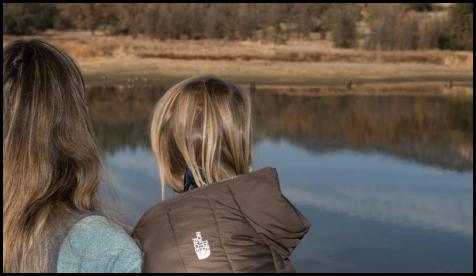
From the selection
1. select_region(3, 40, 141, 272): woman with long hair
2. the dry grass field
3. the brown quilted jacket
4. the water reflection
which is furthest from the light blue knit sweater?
the dry grass field

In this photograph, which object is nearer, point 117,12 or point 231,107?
point 231,107

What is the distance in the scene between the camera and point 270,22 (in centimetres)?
2028

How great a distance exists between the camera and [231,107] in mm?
1754

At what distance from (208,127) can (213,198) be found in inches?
9.4

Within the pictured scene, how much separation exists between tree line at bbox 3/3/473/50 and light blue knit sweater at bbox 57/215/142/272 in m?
17.8

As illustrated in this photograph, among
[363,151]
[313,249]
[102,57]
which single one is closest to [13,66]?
[313,249]

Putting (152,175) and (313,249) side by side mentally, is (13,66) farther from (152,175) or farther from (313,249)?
(152,175)

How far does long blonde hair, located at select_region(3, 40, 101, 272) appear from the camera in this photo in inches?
Answer: 51.4

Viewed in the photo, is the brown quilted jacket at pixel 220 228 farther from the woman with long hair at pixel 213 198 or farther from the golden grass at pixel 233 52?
the golden grass at pixel 233 52

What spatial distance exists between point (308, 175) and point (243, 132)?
16.8 ft

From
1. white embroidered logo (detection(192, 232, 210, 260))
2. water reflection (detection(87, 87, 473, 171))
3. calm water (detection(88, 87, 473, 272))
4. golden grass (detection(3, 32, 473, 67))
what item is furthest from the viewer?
golden grass (detection(3, 32, 473, 67))

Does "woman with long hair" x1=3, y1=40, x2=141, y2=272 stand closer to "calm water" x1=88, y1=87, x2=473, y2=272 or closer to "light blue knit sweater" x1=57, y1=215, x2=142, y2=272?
"light blue knit sweater" x1=57, y1=215, x2=142, y2=272

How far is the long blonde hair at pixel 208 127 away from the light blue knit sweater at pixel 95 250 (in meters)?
0.48

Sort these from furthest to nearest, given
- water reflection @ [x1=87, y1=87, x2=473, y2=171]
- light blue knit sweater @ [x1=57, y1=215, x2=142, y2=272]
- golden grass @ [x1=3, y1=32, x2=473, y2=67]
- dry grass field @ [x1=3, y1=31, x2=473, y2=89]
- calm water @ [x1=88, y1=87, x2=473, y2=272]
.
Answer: golden grass @ [x1=3, y1=32, x2=473, y2=67] → dry grass field @ [x1=3, y1=31, x2=473, y2=89] → water reflection @ [x1=87, y1=87, x2=473, y2=171] → calm water @ [x1=88, y1=87, x2=473, y2=272] → light blue knit sweater @ [x1=57, y1=215, x2=142, y2=272]
